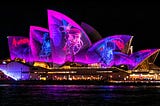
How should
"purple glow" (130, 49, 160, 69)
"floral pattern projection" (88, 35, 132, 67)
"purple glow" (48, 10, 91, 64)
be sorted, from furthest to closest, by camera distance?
"purple glow" (130, 49, 160, 69) < "floral pattern projection" (88, 35, 132, 67) < "purple glow" (48, 10, 91, 64)

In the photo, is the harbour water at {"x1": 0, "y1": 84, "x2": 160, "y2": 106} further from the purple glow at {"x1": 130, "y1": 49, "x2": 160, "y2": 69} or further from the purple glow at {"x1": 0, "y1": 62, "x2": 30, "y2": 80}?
the purple glow at {"x1": 0, "y1": 62, "x2": 30, "y2": 80}

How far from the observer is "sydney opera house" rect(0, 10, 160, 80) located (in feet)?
361

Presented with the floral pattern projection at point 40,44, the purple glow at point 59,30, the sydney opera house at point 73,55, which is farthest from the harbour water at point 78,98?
the floral pattern projection at point 40,44

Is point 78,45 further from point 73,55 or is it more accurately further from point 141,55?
point 141,55

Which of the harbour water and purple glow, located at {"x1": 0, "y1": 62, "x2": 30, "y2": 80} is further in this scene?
purple glow, located at {"x1": 0, "y1": 62, "x2": 30, "y2": 80}

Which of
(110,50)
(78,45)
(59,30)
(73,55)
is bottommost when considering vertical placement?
(73,55)

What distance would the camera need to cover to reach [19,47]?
400 feet

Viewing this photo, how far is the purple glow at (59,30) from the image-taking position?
356 feet

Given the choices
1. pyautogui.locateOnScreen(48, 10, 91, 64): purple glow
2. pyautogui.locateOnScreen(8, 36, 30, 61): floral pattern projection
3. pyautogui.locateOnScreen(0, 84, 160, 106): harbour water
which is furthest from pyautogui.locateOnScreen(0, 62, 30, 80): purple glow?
pyautogui.locateOnScreen(0, 84, 160, 106): harbour water

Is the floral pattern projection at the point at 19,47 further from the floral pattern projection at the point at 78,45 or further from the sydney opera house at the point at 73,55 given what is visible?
the floral pattern projection at the point at 78,45

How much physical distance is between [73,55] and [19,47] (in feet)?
55.2

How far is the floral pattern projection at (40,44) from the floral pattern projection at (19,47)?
2958 millimetres

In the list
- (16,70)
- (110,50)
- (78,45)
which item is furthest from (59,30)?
(16,70)

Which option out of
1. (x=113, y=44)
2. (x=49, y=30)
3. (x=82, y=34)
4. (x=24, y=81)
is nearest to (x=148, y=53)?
(x=113, y=44)
